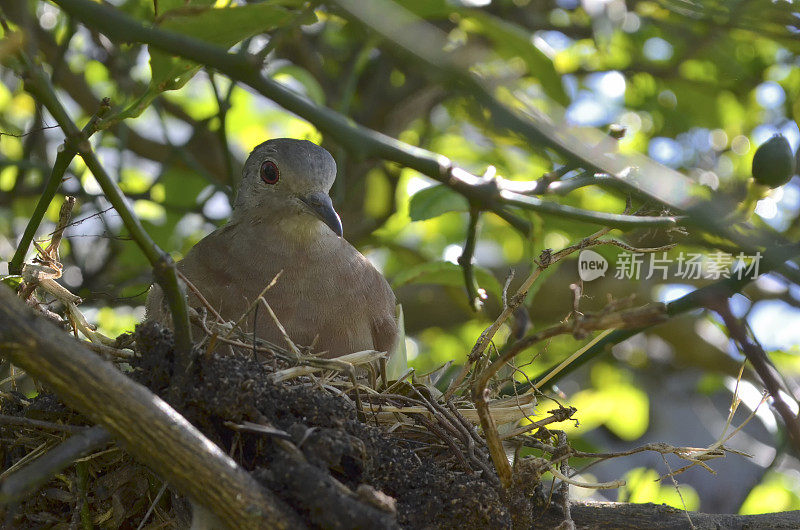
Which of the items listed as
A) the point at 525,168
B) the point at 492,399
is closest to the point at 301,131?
the point at 525,168

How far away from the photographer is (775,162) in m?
1.78

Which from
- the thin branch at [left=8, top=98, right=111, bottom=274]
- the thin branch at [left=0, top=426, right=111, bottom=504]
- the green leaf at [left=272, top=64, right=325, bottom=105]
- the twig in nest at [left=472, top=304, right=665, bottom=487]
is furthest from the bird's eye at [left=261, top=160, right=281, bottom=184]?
the thin branch at [left=0, top=426, right=111, bottom=504]

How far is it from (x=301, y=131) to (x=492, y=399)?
1.96m

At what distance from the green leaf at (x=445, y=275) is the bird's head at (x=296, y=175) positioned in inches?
15.7

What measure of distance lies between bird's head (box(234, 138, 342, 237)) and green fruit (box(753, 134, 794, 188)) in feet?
4.73

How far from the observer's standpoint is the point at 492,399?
95.7 inches

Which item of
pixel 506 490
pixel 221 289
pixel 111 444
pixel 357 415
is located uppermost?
pixel 221 289

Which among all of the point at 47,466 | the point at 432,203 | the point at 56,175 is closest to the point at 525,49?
the point at 432,203

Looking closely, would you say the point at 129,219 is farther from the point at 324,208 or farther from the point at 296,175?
the point at 296,175

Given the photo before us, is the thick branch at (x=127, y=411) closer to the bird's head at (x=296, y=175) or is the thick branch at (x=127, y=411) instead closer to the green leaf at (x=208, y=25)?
the green leaf at (x=208, y=25)

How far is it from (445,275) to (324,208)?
52 centimetres

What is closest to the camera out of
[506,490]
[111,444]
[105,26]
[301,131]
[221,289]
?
[105,26]

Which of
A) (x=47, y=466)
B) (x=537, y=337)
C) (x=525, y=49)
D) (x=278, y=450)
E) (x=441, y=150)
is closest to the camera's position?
(x=47, y=466)

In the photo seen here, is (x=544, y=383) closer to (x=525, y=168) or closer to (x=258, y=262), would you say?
(x=258, y=262)
